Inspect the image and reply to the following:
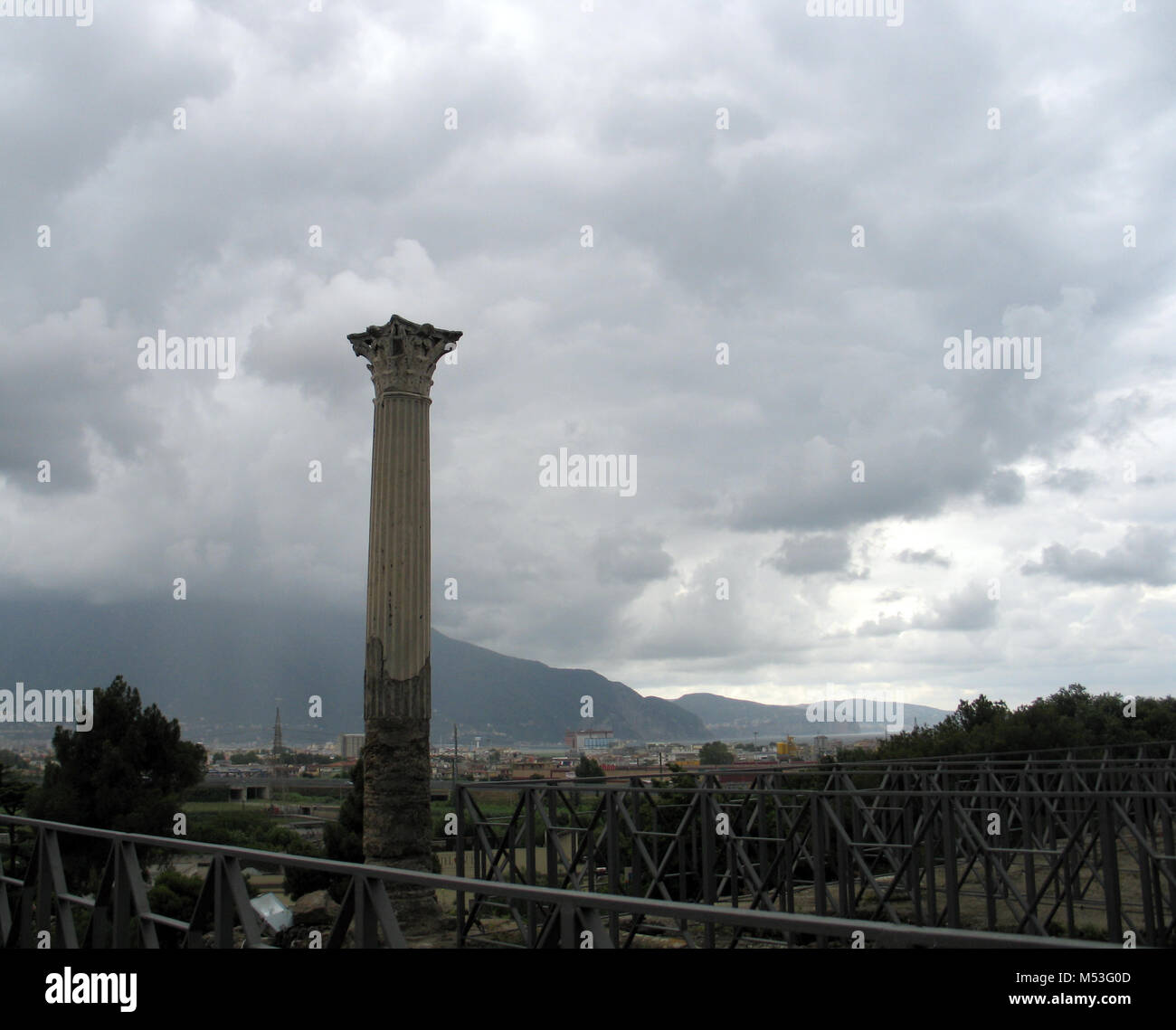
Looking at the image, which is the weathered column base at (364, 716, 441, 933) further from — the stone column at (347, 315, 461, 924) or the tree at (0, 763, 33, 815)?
the tree at (0, 763, 33, 815)

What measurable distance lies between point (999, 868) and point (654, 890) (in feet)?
11.7

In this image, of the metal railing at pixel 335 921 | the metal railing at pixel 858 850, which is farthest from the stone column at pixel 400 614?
the metal railing at pixel 335 921

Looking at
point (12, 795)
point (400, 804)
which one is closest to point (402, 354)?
point (400, 804)

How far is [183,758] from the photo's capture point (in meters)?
30.7

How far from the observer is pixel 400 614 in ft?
39.7

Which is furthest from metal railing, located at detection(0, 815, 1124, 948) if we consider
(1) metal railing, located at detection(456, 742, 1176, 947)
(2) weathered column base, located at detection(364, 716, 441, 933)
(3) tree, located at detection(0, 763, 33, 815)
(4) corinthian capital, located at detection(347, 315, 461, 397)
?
(3) tree, located at detection(0, 763, 33, 815)

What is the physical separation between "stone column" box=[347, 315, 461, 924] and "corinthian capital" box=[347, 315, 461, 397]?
12mm

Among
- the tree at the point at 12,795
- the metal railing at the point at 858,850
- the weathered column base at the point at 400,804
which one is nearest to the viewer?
the metal railing at the point at 858,850

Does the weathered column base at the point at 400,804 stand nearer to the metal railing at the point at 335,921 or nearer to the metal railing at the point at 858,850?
the metal railing at the point at 858,850

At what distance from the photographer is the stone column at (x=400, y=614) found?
38.4 ft

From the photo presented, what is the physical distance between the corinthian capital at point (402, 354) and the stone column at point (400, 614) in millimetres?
12

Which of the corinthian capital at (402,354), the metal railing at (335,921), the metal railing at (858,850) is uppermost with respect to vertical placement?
the corinthian capital at (402,354)

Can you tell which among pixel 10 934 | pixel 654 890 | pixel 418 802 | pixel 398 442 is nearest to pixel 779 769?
pixel 654 890
